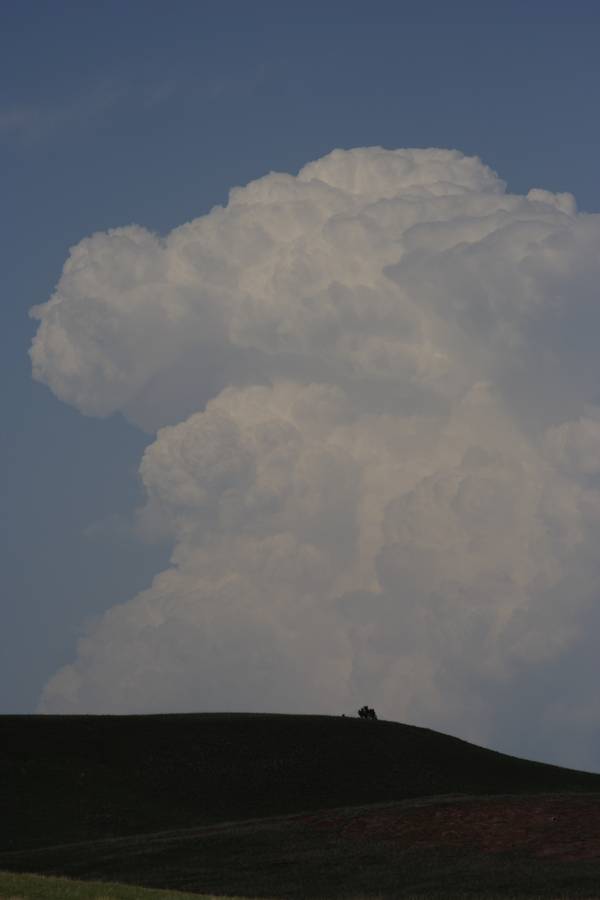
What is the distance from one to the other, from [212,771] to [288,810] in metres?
10.2

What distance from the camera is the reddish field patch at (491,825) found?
5022 cm

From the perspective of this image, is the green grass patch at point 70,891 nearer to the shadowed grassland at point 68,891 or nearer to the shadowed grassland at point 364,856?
the shadowed grassland at point 68,891

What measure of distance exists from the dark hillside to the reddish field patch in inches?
799

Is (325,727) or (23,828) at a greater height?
(325,727)

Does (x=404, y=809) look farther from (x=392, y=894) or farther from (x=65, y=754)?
(x=65, y=754)

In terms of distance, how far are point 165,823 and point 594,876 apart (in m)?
37.9

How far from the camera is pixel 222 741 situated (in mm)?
99812

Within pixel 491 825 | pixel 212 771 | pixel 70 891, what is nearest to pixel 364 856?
pixel 491 825

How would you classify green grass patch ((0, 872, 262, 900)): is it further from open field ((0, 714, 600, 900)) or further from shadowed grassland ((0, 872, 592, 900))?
open field ((0, 714, 600, 900))

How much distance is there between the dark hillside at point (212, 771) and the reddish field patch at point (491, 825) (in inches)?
799

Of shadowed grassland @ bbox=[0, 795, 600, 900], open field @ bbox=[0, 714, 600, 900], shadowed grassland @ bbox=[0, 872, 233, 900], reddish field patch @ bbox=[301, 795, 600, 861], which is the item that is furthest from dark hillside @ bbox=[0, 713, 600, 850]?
shadowed grassland @ bbox=[0, 872, 233, 900]

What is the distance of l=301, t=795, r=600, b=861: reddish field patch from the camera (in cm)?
5022

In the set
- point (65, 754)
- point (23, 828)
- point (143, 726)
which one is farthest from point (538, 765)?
point (23, 828)

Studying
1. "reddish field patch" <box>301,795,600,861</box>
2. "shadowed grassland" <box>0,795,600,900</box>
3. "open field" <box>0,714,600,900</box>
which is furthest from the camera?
"reddish field patch" <box>301,795,600,861</box>
